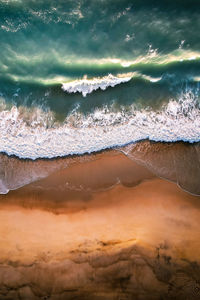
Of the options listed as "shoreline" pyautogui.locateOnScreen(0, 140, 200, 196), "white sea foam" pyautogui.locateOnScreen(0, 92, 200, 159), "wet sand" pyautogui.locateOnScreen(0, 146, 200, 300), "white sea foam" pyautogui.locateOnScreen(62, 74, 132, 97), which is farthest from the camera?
"white sea foam" pyautogui.locateOnScreen(62, 74, 132, 97)

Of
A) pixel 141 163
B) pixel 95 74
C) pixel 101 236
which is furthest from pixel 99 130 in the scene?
pixel 101 236

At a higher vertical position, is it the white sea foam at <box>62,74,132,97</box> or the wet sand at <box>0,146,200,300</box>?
the white sea foam at <box>62,74,132,97</box>

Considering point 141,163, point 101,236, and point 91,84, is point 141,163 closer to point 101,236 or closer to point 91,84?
point 101,236

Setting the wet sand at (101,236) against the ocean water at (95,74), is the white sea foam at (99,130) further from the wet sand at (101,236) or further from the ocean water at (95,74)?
the wet sand at (101,236)

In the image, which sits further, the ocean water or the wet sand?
the ocean water

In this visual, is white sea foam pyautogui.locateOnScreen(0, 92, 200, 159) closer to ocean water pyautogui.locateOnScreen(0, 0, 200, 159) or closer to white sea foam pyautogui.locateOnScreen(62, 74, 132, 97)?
ocean water pyautogui.locateOnScreen(0, 0, 200, 159)

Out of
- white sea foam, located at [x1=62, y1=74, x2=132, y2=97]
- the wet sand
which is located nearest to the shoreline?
the wet sand

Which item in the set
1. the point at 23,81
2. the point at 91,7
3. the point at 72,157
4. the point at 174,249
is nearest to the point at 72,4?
the point at 91,7
